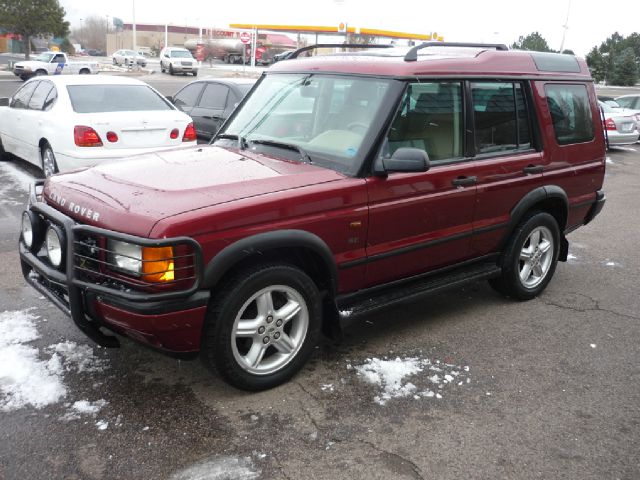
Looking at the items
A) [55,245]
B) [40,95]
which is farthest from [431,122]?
[40,95]

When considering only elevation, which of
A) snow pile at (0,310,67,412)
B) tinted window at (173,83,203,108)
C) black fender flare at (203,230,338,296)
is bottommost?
snow pile at (0,310,67,412)

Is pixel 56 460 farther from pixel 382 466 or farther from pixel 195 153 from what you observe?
pixel 195 153

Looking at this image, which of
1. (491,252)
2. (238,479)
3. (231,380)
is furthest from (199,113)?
(238,479)

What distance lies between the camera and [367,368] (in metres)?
3.91

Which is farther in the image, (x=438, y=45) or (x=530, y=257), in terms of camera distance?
(x=530, y=257)

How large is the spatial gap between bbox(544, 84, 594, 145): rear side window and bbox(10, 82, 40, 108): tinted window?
726 cm

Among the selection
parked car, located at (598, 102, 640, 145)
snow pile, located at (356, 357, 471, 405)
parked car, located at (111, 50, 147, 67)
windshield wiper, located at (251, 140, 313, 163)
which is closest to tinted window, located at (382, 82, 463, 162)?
windshield wiper, located at (251, 140, 313, 163)

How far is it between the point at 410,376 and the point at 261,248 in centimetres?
130

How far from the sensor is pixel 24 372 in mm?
3660

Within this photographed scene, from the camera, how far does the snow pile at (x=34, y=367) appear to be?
3.36 meters

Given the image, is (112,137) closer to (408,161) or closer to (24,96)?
(24,96)

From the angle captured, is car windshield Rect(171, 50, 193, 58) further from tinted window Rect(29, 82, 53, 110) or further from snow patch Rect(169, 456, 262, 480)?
snow patch Rect(169, 456, 262, 480)

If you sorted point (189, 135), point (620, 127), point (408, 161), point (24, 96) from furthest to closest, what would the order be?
point (620, 127)
point (24, 96)
point (189, 135)
point (408, 161)

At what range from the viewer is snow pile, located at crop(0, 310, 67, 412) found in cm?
339
